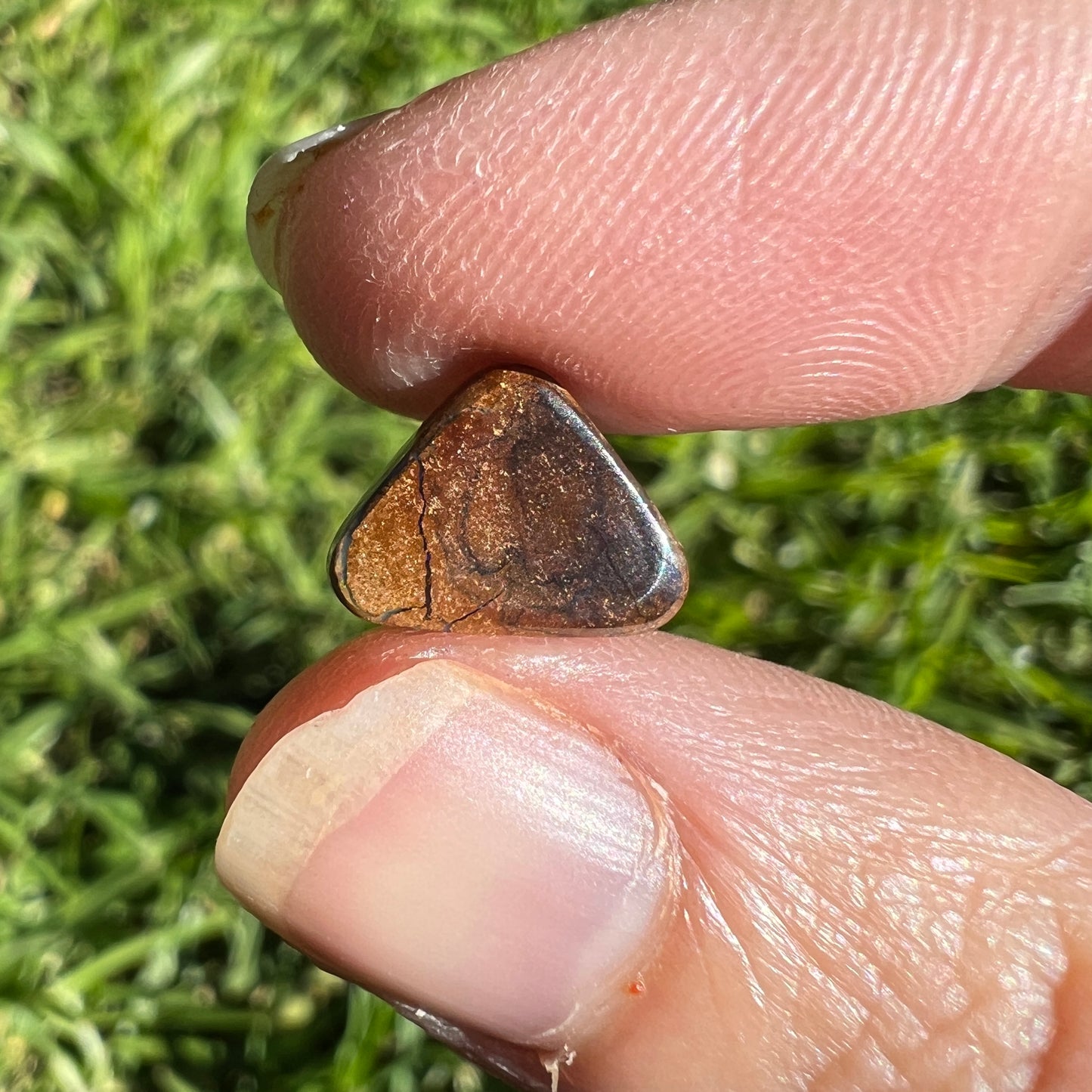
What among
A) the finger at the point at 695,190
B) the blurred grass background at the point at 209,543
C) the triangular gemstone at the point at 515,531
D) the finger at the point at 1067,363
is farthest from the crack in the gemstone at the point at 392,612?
the finger at the point at 1067,363

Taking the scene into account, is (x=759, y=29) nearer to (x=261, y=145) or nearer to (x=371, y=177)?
(x=371, y=177)

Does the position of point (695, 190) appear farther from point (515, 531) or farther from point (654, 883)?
point (654, 883)

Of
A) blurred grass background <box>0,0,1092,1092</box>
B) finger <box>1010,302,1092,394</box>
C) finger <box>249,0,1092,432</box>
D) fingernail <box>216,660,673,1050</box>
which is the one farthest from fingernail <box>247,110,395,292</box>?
finger <box>1010,302,1092,394</box>

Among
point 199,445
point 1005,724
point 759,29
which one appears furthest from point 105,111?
point 1005,724

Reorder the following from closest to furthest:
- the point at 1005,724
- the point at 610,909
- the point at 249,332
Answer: the point at 610,909, the point at 1005,724, the point at 249,332

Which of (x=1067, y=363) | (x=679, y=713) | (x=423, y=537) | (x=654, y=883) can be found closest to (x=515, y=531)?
(x=423, y=537)

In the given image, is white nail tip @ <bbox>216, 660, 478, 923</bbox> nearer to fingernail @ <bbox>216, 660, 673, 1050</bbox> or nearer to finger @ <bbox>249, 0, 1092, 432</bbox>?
fingernail @ <bbox>216, 660, 673, 1050</bbox>
